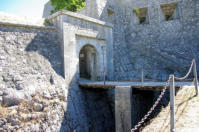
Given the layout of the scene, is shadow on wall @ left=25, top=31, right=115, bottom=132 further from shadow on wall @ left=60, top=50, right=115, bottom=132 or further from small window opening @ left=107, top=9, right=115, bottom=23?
small window opening @ left=107, top=9, right=115, bottom=23

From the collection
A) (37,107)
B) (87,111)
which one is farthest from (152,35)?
(37,107)

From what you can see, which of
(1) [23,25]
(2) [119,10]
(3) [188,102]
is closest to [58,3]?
(2) [119,10]

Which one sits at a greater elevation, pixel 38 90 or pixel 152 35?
pixel 152 35

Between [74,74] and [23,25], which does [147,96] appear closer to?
[74,74]

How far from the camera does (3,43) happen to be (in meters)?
6.32

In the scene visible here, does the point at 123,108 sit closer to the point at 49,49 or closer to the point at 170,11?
the point at 49,49

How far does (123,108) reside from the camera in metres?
6.27

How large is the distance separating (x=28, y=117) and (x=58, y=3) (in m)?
10.3

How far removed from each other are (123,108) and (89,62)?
4647 mm

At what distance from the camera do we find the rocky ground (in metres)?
3.35

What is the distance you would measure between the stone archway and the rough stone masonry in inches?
2.4

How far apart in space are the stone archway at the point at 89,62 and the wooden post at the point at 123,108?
3803 millimetres

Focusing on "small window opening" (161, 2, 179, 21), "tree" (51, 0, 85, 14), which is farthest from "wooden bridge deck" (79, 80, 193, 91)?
"small window opening" (161, 2, 179, 21)

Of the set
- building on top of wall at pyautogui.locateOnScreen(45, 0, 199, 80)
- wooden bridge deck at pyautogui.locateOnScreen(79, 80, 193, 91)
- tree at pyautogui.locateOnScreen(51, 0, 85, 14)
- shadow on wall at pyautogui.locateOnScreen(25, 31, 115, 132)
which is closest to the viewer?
wooden bridge deck at pyautogui.locateOnScreen(79, 80, 193, 91)
